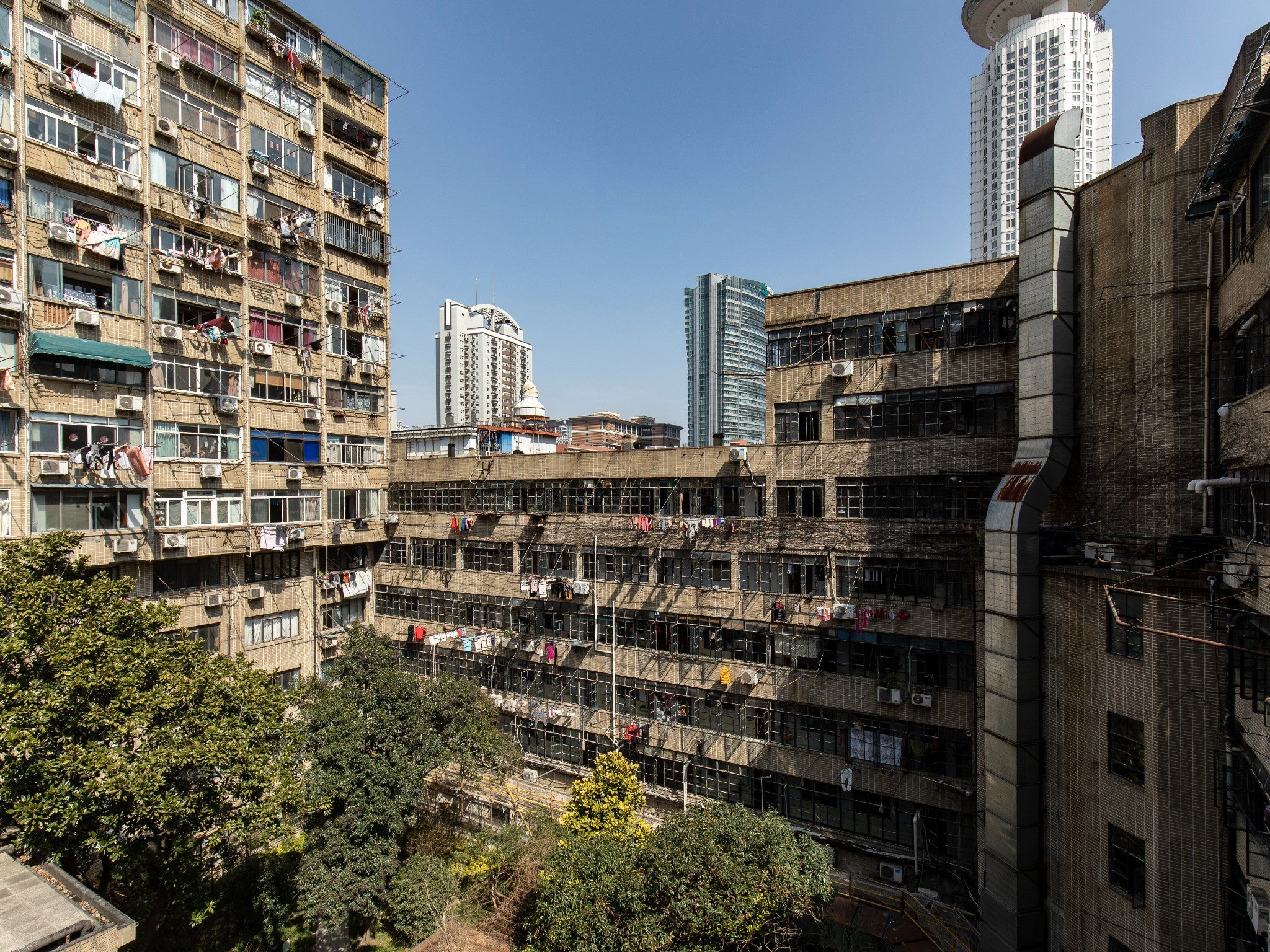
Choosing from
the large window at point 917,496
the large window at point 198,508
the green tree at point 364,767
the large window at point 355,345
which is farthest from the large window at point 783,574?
the large window at point 355,345

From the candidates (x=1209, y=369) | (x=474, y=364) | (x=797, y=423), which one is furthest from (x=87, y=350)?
(x=474, y=364)

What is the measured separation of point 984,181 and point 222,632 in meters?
112

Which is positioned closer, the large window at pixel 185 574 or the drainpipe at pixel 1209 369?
the drainpipe at pixel 1209 369

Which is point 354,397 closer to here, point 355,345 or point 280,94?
point 355,345

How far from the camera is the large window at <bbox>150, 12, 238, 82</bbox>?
70.6ft

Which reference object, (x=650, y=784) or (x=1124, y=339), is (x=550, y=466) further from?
(x=1124, y=339)

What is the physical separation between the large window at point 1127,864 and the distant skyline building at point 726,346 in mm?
98626

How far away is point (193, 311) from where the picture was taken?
22.4m

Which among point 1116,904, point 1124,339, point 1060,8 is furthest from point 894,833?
point 1060,8

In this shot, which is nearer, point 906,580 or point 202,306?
point 906,580

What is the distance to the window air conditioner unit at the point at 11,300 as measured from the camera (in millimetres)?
17453

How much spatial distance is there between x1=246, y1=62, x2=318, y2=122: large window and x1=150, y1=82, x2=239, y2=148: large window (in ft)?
5.44

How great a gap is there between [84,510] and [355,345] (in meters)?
11.5

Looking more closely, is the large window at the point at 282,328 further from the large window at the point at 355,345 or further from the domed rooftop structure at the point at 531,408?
the domed rooftop structure at the point at 531,408
